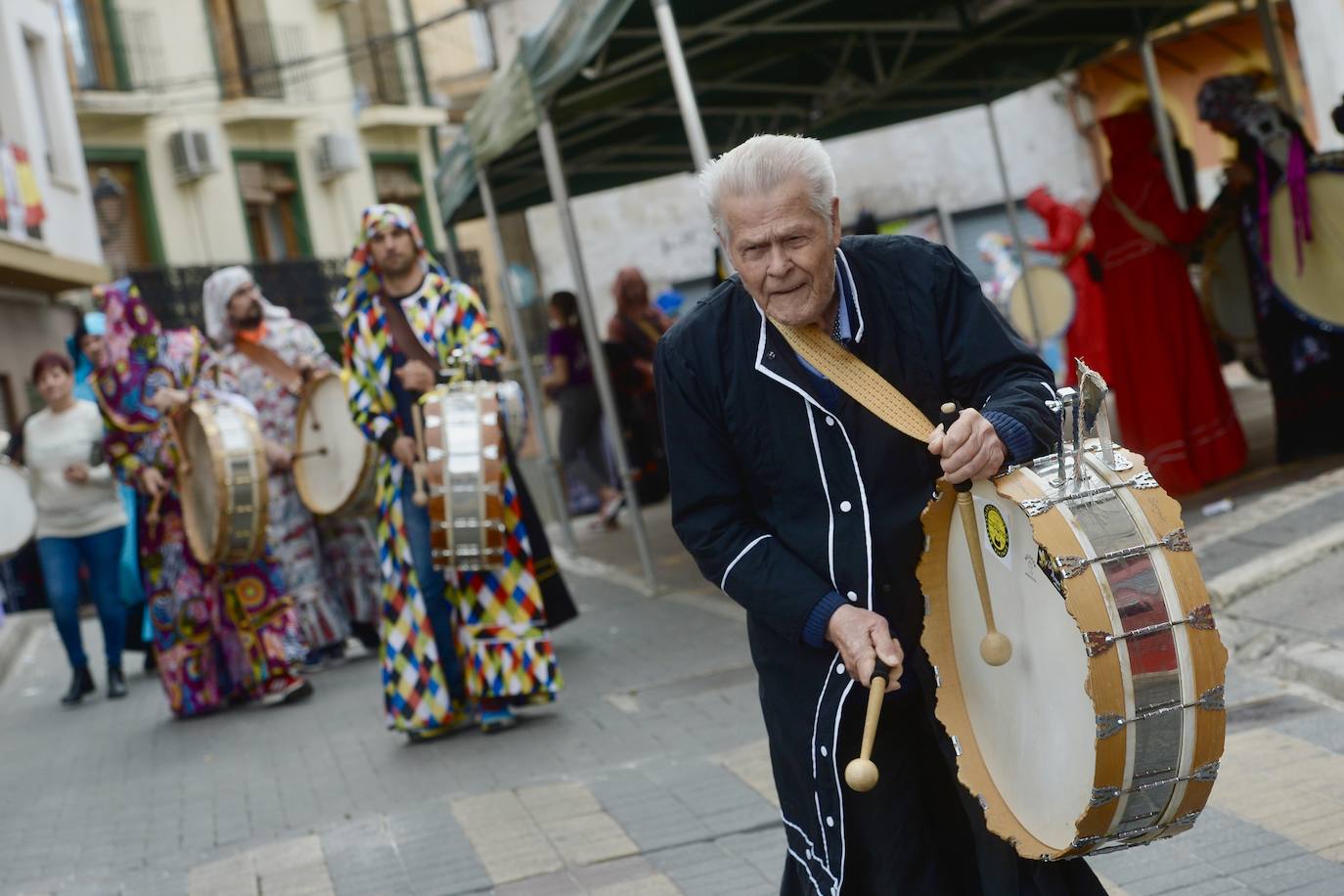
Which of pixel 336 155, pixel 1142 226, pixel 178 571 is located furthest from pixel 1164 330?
pixel 336 155

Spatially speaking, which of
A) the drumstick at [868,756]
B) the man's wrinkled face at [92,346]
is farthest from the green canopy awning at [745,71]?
the drumstick at [868,756]

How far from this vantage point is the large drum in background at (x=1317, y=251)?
912cm

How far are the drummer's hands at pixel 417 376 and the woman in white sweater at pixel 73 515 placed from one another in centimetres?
372

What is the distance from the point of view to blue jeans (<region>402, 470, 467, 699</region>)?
7.63 metres

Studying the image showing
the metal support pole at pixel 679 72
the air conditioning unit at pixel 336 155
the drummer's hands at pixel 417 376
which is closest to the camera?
the drummer's hands at pixel 417 376

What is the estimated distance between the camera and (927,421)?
10.7ft

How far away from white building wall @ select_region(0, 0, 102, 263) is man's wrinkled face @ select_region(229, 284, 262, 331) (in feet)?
44.6

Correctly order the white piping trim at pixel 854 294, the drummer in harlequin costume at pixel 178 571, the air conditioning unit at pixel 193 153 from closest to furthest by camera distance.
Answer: the white piping trim at pixel 854 294
the drummer in harlequin costume at pixel 178 571
the air conditioning unit at pixel 193 153

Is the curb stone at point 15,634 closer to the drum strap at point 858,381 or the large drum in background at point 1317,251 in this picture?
the large drum in background at point 1317,251

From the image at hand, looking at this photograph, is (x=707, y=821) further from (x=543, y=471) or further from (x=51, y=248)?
(x=51, y=248)

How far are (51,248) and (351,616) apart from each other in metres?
13.9

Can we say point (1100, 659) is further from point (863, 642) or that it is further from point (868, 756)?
point (863, 642)

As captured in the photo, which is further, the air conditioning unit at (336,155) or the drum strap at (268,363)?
the air conditioning unit at (336,155)

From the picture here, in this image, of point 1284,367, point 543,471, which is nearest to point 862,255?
point 1284,367
